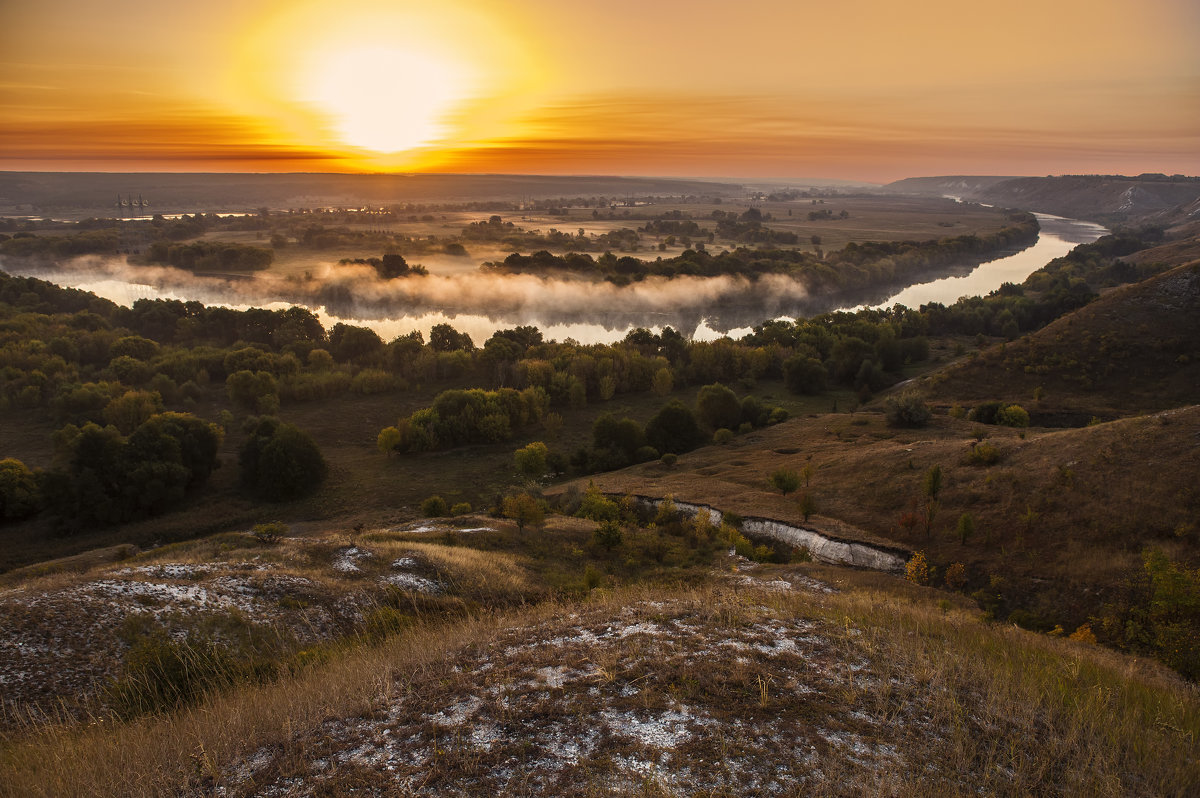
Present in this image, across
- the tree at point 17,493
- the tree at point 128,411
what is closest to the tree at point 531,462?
the tree at point 17,493

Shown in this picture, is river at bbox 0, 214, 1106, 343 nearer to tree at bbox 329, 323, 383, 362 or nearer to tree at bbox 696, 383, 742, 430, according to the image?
tree at bbox 329, 323, 383, 362

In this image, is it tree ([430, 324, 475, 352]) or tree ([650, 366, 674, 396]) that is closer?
tree ([650, 366, 674, 396])

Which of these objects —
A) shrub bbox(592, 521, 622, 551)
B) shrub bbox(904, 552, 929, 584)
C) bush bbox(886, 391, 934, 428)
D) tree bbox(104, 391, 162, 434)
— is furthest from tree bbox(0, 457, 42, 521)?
bush bbox(886, 391, 934, 428)

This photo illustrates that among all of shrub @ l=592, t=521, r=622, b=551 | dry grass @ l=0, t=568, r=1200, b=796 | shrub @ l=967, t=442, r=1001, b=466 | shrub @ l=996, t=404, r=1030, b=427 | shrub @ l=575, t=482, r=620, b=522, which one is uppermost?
dry grass @ l=0, t=568, r=1200, b=796

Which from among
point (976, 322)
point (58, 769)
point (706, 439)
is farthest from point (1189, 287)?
point (58, 769)

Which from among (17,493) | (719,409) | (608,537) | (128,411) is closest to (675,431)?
(719,409)

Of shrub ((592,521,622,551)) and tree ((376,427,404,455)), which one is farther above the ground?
shrub ((592,521,622,551))
